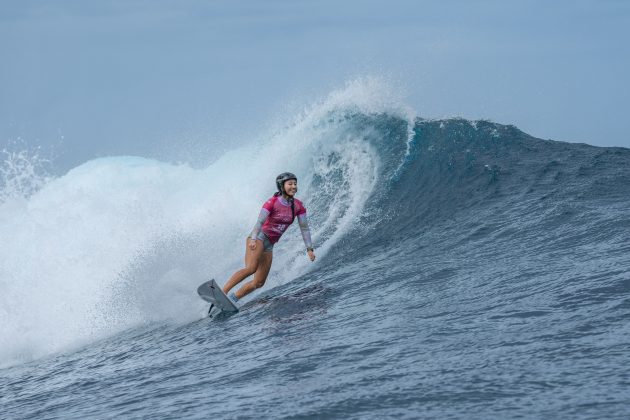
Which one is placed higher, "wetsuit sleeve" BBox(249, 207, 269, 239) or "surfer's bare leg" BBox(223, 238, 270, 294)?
"wetsuit sleeve" BBox(249, 207, 269, 239)

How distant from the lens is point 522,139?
1772cm

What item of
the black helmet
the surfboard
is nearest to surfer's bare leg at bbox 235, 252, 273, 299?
the surfboard

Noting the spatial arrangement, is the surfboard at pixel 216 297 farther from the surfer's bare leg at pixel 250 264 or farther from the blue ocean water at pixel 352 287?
the surfer's bare leg at pixel 250 264

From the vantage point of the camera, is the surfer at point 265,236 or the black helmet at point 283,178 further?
the surfer at point 265,236

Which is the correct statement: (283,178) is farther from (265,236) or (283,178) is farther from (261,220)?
(265,236)

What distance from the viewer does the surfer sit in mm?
10938

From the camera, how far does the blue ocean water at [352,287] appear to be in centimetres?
555

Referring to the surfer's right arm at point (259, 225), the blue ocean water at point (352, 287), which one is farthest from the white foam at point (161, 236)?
the surfer's right arm at point (259, 225)

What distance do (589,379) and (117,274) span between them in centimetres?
948

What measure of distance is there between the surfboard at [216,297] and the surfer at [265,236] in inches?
21.3

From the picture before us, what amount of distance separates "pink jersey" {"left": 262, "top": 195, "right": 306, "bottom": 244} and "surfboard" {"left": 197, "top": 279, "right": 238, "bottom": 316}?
1.27 meters

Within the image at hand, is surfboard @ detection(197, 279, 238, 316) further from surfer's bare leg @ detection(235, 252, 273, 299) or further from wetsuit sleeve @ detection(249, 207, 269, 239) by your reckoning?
wetsuit sleeve @ detection(249, 207, 269, 239)

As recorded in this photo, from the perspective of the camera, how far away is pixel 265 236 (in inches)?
437

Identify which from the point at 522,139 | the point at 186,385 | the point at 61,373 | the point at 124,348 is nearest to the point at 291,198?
the point at 124,348
